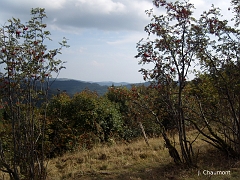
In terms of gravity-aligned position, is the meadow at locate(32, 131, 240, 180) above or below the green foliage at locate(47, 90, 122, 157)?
below

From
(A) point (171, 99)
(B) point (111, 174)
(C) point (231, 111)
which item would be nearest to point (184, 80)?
(A) point (171, 99)

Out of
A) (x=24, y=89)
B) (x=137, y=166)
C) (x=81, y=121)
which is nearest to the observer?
(x=24, y=89)

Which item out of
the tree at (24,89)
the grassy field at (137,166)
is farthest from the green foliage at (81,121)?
the tree at (24,89)

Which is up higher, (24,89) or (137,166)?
(24,89)

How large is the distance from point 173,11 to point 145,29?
0.65 m

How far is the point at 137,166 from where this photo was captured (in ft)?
19.9

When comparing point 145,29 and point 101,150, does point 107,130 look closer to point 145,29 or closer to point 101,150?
point 101,150

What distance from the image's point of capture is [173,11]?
5008 millimetres

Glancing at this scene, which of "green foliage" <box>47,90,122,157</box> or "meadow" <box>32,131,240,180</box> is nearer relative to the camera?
"meadow" <box>32,131,240,180</box>

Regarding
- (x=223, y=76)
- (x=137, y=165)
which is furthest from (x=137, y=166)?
(x=223, y=76)

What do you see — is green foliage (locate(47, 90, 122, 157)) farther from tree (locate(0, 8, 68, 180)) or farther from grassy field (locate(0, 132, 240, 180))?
tree (locate(0, 8, 68, 180))

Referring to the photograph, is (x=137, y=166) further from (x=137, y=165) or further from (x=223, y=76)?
(x=223, y=76)

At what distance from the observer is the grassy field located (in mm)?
5137

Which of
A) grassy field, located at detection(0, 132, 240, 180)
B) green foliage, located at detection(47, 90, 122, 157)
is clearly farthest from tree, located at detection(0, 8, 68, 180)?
green foliage, located at detection(47, 90, 122, 157)
